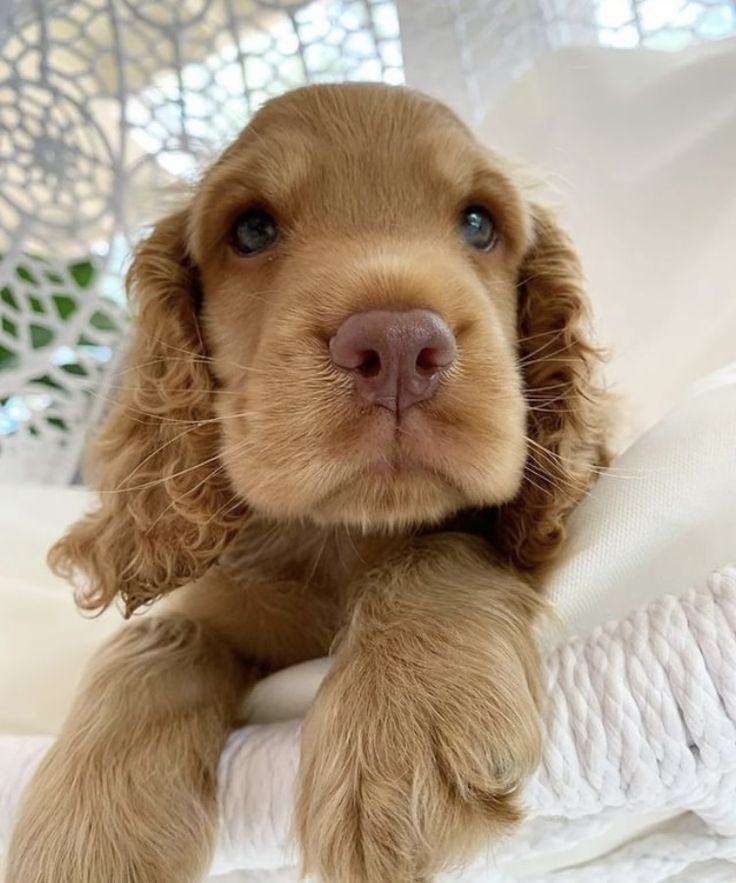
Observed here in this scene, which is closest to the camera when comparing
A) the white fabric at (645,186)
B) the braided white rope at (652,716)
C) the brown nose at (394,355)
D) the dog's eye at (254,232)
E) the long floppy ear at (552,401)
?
the braided white rope at (652,716)

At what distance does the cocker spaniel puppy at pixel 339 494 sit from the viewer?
0.93 metres

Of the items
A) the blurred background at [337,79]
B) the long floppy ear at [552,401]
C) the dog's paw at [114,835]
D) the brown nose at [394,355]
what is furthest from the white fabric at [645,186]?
the dog's paw at [114,835]

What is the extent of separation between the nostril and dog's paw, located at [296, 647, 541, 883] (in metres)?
0.30

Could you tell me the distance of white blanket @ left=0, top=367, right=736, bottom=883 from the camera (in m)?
0.86

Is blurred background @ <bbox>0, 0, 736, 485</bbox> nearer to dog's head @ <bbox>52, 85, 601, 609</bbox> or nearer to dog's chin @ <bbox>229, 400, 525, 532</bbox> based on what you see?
dog's head @ <bbox>52, 85, 601, 609</bbox>

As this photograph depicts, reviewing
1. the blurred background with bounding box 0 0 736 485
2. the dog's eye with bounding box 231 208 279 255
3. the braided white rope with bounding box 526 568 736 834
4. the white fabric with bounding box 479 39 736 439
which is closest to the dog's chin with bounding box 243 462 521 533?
the braided white rope with bounding box 526 568 736 834

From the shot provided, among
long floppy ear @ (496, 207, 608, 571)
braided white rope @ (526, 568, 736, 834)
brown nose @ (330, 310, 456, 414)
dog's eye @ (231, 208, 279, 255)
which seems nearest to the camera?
braided white rope @ (526, 568, 736, 834)

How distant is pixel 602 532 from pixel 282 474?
37 cm

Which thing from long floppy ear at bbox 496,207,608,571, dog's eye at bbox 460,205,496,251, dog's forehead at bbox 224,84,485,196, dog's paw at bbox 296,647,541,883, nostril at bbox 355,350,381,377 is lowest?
dog's paw at bbox 296,647,541,883

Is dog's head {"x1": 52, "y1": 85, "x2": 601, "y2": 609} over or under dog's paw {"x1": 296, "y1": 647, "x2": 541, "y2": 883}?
over

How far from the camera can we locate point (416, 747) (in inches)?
35.7

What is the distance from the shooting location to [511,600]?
1.11 metres

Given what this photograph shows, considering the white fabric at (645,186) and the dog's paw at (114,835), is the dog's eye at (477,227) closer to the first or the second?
the white fabric at (645,186)

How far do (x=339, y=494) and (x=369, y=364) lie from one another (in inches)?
6.0
